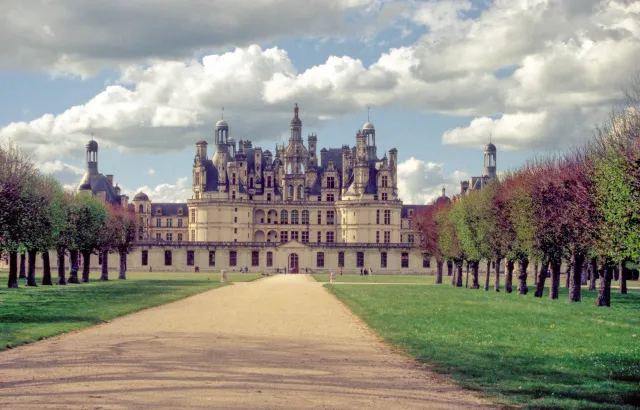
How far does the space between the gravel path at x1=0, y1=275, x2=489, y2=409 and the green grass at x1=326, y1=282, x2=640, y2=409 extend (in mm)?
987

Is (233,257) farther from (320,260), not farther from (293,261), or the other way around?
(320,260)

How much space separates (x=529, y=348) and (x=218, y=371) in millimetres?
8988

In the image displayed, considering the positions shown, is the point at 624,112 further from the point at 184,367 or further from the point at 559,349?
the point at 184,367

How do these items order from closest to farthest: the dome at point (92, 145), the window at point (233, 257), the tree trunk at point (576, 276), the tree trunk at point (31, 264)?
the tree trunk at point (576, 276) < the tree trunk at point (31, 264) < the window at point (233, 257) < the dome at point (92, 145)

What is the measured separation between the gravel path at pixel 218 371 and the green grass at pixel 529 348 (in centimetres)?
99

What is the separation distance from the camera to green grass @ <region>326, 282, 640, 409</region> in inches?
554

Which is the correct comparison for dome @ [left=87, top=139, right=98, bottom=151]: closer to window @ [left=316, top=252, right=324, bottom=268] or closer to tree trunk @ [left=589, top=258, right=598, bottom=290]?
window @ [left=316, top=252, right=324, bottom=268]

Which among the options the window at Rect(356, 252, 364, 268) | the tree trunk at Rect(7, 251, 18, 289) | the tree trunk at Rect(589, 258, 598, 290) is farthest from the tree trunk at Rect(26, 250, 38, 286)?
the window at Rect(356, 252, 364, 268)

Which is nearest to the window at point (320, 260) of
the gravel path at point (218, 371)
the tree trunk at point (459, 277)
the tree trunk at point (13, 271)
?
the tree trunk at point (459, 277)

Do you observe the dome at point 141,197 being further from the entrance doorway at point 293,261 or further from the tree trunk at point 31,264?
the tree trunk at point 31,264

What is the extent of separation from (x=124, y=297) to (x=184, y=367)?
2619 centimetres

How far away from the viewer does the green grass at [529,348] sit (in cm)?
1406

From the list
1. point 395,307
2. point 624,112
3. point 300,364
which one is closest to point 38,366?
point 300,364

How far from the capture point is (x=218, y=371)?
15734mm
